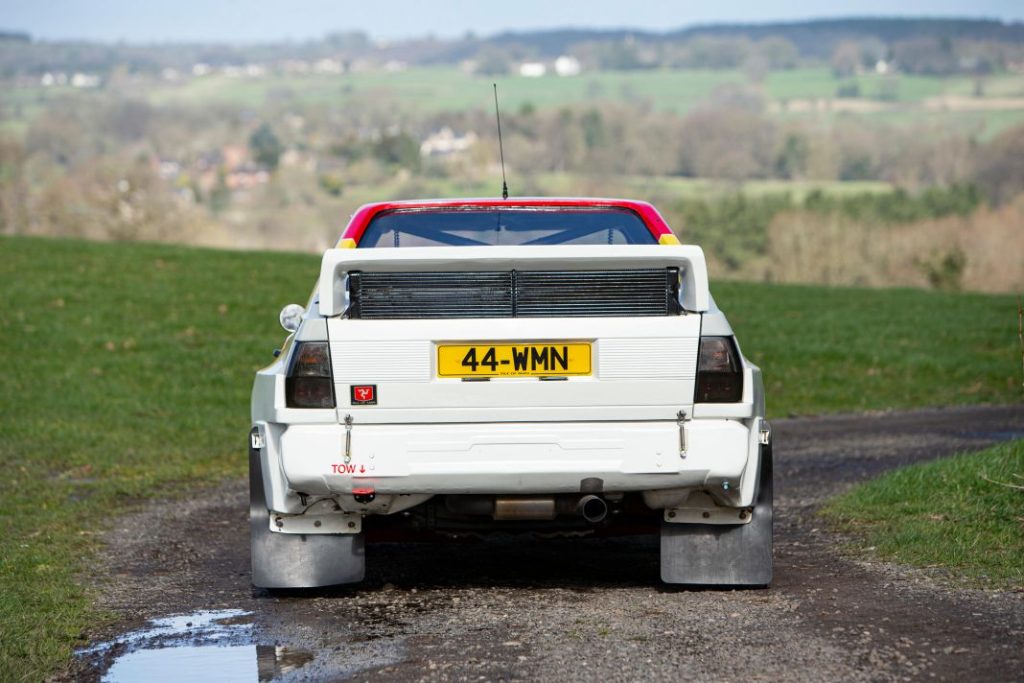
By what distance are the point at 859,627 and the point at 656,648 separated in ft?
2.88

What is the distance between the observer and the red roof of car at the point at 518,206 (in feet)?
23.4

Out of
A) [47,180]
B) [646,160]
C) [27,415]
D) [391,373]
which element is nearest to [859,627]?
[391,373]

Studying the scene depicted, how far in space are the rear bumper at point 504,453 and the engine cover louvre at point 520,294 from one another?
0.48 m

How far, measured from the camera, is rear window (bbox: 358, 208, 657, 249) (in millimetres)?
7105

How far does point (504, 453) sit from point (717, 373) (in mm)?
928

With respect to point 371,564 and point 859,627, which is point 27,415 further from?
point 859,627

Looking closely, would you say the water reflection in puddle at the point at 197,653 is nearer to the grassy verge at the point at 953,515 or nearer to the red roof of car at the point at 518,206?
the red roof of car at the point at 518,206

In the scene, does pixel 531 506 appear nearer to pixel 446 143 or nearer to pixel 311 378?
pixel 311 378

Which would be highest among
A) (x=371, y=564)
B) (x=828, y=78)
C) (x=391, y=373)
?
(x=828, y=78)

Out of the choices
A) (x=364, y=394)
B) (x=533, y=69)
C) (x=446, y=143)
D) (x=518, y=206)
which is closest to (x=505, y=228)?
(x=518, y=206)

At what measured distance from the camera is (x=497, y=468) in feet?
18.8

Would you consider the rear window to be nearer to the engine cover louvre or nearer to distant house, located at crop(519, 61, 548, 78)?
the engine cover louvre

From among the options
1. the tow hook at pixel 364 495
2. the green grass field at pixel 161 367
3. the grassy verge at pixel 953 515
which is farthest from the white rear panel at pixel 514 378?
the grassy verge at pixel 953 515

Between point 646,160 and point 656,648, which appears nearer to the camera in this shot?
point 656,648
